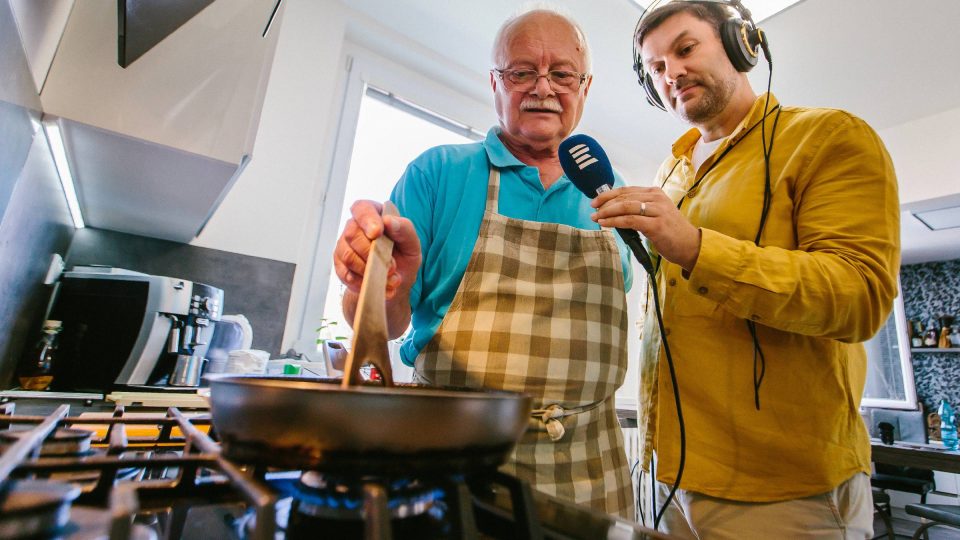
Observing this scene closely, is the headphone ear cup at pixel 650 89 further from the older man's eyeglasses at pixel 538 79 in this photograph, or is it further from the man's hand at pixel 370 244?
the man's hand at pixel 370 244

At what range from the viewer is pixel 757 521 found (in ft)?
2.20

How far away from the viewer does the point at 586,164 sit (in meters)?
0.77

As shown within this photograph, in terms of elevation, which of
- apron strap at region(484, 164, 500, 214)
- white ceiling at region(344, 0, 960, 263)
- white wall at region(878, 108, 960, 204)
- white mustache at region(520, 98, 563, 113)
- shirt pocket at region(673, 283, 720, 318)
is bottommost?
shirt pocket at region(673, 283, 720, 318)

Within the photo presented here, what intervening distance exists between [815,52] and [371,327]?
2.85 metres

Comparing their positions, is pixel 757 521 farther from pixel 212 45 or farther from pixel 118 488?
pixel 212 45

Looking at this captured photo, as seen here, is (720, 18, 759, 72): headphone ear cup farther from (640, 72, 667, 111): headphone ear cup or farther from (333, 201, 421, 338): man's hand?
(333, 201, 421, 338): man's hand

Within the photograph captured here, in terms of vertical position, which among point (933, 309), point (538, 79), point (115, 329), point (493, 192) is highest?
point (933, 309)

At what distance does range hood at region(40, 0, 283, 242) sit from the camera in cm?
78

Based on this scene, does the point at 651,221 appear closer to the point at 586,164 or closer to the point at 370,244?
the point at 586,164

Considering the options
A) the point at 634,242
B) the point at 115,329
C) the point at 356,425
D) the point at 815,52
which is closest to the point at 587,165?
the point at 634,242

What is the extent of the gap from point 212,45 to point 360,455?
36.7 inches

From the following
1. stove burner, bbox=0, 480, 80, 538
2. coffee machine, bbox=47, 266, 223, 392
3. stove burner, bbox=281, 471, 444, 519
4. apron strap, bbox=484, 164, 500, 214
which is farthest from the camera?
coffee machine, bbox=47, 266, 223, 392

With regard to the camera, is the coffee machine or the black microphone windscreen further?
the coffee machine

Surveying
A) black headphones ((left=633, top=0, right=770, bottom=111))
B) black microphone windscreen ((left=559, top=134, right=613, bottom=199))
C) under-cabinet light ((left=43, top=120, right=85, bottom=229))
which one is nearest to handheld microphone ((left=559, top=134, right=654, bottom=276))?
black microphone windscreen ((left=559, top=134, right=613, bottom=199))
